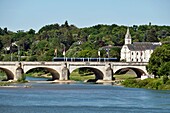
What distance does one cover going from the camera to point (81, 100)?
89.6 metres

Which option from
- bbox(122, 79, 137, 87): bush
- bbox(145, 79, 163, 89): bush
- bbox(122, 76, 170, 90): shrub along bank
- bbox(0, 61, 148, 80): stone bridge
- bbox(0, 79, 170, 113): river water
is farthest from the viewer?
bbox(0, 61, 148, 80): stone bridge

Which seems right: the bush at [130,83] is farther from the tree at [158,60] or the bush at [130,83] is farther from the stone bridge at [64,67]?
the stone bridge at [64,67]

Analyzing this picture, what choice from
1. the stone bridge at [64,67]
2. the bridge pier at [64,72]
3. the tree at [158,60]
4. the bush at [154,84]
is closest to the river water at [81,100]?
the bush at [154,84]

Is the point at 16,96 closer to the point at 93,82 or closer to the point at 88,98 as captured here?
the point at 88,98

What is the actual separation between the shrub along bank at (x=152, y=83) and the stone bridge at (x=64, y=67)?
15.7 meters

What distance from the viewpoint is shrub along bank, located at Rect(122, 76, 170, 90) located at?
108m

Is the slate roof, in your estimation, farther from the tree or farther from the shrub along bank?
the shrub along bank

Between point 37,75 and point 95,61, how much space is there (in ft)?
104

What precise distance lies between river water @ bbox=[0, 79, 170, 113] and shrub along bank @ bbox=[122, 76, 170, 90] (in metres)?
4.36

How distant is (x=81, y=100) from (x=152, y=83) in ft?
82.9

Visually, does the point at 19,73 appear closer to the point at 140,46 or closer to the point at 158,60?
the point at 158,60

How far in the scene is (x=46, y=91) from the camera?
105188 mm

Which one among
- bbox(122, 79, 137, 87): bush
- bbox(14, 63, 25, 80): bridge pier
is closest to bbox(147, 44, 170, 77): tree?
bbox(122, 79, 137, 87): bush

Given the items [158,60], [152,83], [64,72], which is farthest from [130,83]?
[64,72]
